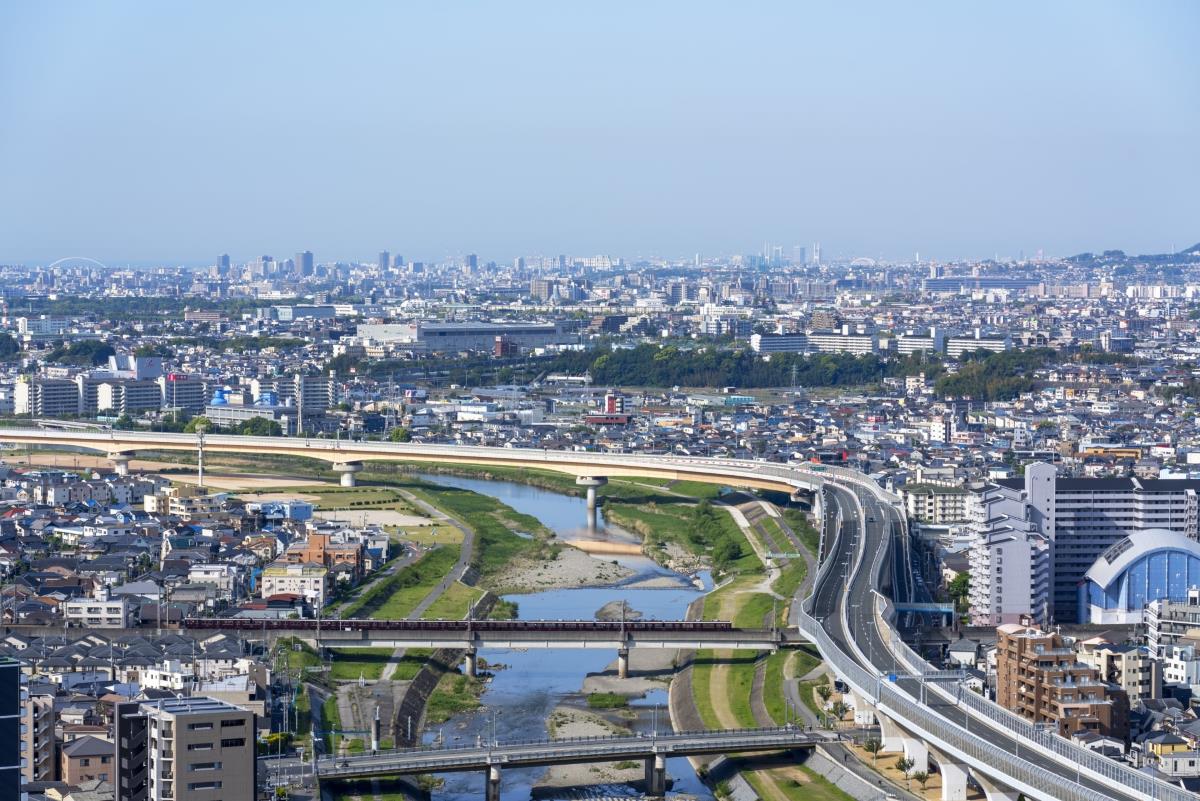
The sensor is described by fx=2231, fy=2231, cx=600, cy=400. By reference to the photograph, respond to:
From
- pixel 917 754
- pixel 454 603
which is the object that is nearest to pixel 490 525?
pixel 454 603

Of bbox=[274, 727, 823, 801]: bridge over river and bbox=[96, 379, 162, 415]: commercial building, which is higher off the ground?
bbox=[96, 379, 162, 415]: commercial building

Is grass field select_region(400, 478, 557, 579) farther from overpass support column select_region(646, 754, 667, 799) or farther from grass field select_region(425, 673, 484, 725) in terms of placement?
overpass support column select_region(646, 754, 667, 799)

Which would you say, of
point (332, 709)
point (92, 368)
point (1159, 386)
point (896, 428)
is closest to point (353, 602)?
point (332, 709)

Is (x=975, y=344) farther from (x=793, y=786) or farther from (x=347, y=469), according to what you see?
(x=793, y=786)

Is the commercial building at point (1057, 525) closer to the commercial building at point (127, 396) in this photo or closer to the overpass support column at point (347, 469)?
the overpass support column at point (347, 469)

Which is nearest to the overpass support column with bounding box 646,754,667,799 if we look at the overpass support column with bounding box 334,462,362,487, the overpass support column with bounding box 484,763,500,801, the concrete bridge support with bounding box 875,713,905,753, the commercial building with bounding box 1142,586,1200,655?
the overpass support column with bounding box 484,763,500,801

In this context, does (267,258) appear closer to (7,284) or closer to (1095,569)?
(7,284)
